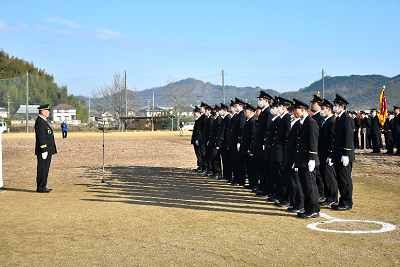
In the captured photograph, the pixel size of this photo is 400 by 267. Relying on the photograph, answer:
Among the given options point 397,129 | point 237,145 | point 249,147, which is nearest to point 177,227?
point 249,147

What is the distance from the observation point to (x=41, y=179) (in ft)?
36.9

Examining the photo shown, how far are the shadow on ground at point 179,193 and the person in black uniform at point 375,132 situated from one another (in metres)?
11.7

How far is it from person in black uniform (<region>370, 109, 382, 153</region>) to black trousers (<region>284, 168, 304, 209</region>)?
603 inches

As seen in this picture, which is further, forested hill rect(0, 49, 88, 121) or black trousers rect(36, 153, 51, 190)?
forested hill rect(0, 49, 88, 121)

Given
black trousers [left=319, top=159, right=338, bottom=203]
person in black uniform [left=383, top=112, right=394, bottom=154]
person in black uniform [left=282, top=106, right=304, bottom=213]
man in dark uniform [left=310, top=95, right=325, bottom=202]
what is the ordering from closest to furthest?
person in black uniform [left=282, top=106, right=304, bottom=213], black trousers [left=319, top=159, right=338, bottom=203], man in dark uniform [left=310, top=95, right=325, bottom=202], person in black uniform [left=383, top=112, right=394, bottom=154]

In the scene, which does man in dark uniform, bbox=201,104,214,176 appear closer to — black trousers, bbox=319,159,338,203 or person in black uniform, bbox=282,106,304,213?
black trousers, bbox=319,159,338,203

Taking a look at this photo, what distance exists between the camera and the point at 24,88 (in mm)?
64938

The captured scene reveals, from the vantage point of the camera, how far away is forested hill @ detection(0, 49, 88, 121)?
209ft

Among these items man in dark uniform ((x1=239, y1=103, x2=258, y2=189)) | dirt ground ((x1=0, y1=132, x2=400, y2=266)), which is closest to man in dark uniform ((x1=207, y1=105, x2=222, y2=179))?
dirt ground ((x1=0, y1=132, x2=400, y2=266))

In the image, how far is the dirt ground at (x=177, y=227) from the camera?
581 centimetres

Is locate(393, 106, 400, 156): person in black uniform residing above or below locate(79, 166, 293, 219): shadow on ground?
above

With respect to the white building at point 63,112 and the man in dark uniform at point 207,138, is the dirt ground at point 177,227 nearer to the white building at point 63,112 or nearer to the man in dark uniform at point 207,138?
the man in dark uniform at point 207,138

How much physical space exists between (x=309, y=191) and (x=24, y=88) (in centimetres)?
6233

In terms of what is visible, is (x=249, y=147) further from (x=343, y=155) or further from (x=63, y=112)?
(x=63, y=112)
